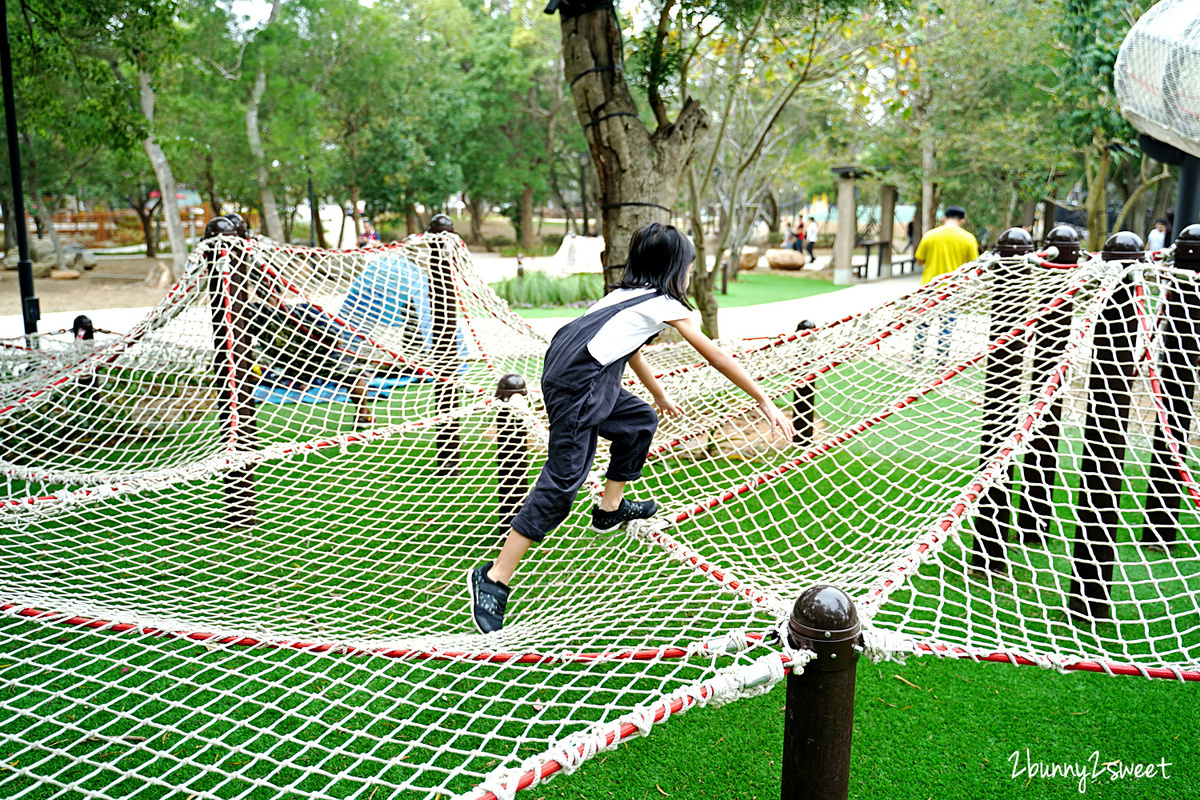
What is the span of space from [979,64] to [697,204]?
8.33 m

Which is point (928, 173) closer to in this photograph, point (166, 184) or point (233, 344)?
point (166, 184)

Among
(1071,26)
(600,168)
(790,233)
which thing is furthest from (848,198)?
(600,168)

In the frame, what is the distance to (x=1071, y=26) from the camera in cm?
704

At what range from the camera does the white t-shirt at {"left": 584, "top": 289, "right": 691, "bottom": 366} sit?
2119 millimetres

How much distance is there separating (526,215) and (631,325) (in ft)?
64.6

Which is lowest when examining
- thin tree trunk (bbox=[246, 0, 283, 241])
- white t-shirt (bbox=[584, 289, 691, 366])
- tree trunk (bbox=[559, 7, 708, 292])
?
white t-shirt (bbox=[584, 289, 691, 366])

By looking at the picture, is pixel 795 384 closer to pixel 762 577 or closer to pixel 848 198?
pixel 762 577

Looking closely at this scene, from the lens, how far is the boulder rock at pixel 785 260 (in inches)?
644

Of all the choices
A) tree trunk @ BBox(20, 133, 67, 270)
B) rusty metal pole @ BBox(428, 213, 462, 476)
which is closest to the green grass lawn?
rusty metal pole @ BBox(428, 213, 462, 476)

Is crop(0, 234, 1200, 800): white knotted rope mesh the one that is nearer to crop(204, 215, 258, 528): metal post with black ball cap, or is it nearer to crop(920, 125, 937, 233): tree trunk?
crop(204, 215, 258, 528): metal post with black ball cap

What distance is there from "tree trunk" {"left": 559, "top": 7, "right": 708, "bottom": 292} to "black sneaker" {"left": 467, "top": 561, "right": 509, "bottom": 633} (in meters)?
2.36

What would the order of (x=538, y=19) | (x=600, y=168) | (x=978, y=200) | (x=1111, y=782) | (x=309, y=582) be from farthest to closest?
(x=538, y=19)
(x=978, y=200)
(x=600, y=168)
(x=309, y=582)
(x=1111, y=782)

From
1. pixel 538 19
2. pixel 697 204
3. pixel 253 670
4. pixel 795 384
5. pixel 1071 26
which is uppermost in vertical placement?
pixel 538 19

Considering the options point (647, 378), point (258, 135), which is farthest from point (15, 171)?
point (258, 135)
